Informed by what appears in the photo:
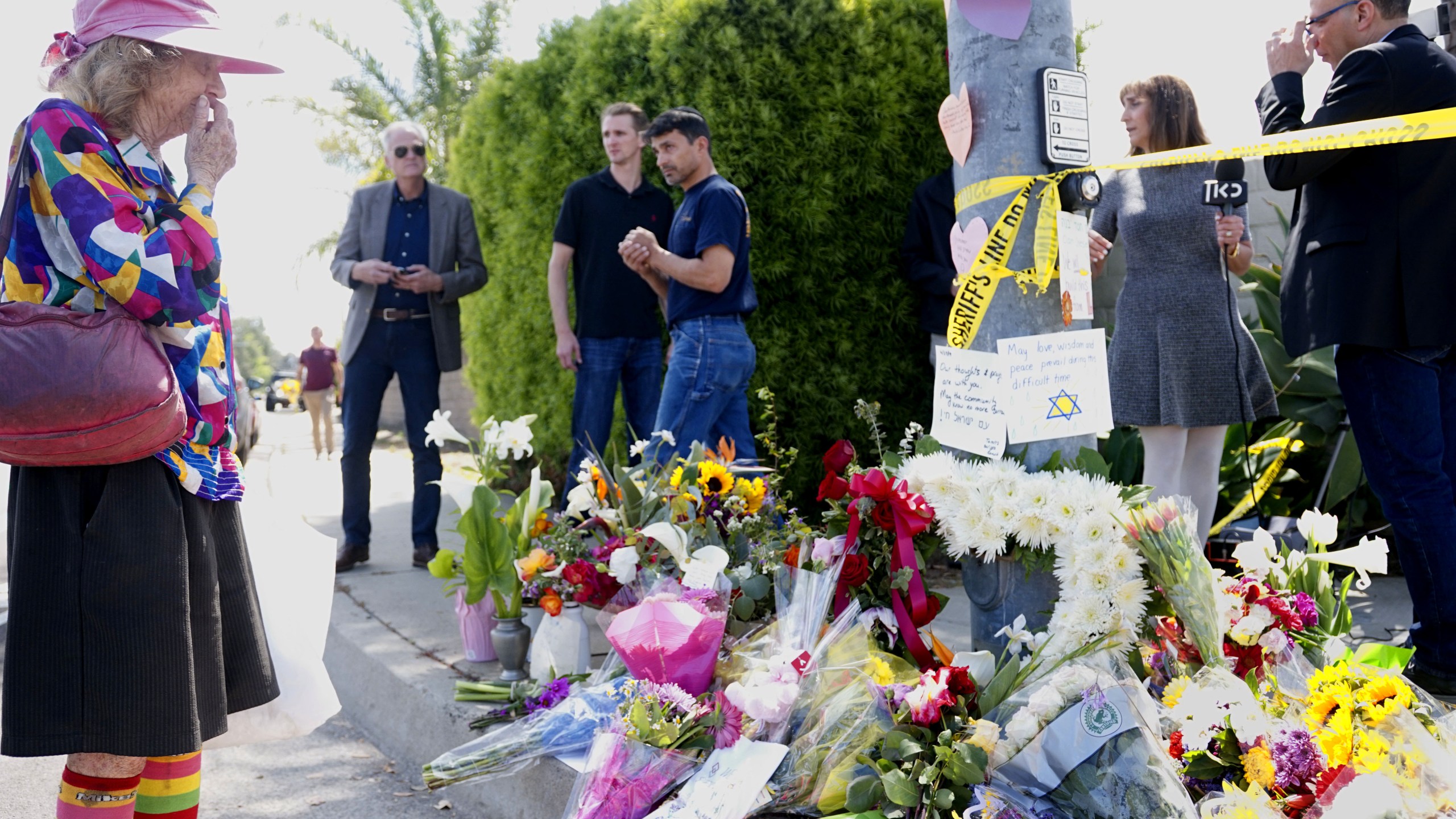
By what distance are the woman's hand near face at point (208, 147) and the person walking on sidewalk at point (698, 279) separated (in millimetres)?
2100

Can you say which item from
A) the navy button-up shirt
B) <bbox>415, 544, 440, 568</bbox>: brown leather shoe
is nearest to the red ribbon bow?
<bbox>415, 544, 440, 568</bbox>: brown leather shoe

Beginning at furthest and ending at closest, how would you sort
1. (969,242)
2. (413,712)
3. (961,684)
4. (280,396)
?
(280,396) < (413,712) < (969,242) < (961,684)

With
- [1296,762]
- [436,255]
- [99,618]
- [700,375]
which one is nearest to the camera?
[1296,762]

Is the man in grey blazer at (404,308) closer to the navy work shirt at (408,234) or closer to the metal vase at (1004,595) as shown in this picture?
the navy work shirt at (408,234)

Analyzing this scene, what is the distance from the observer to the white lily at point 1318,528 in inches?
93.0

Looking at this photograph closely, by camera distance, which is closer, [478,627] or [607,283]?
[478,627]

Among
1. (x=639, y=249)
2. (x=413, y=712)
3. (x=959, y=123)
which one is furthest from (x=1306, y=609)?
(x=639, y=249)

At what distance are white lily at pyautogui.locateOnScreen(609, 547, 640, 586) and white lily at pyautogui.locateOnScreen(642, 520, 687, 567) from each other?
0.09 meters

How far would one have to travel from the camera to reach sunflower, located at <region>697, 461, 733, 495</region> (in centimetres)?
313

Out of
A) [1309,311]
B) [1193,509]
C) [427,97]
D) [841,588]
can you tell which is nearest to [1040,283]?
[1193,509]

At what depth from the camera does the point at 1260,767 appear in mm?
1727

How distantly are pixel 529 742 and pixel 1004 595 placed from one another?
1181 millimetres

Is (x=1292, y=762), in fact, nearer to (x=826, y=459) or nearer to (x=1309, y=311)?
(x=826, y=459)

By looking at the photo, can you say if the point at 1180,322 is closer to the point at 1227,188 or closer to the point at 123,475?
the point at 1227,188
